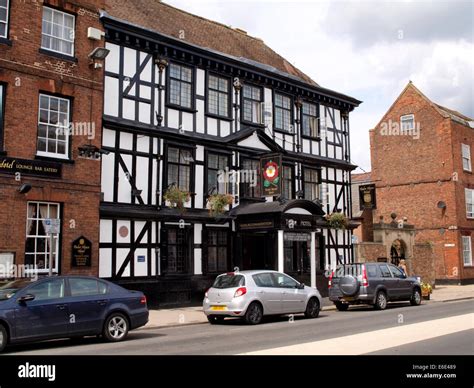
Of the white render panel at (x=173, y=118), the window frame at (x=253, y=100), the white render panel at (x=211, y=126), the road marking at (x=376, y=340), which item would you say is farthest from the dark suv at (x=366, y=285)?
the white render panel at (x=173, y=118)

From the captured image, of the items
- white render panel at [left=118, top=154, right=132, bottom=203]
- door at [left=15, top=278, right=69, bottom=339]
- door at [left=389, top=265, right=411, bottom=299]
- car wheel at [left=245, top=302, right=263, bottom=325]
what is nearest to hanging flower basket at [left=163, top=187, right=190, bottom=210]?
white render panel at [left=118, top=154, right=132, bottom=203]

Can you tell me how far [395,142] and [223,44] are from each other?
19.0m

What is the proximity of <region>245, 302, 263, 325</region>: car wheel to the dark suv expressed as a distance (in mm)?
4791

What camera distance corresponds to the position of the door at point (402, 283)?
67.7 feet

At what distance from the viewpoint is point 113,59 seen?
763 inches

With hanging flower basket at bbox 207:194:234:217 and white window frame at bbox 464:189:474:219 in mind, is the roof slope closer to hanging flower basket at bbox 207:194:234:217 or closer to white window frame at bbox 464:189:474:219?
hanging flower basket at bbox 207:194:234:217

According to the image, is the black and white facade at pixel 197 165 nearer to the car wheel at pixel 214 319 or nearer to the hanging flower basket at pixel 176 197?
the hanging flower basket at pixel 176 197

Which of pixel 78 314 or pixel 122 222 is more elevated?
pixel 122 222

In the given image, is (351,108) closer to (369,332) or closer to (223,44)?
(223,44)

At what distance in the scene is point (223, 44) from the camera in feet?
83.1

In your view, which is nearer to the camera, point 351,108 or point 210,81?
point 210,81

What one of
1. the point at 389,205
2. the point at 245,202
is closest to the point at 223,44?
the point at 245,202
